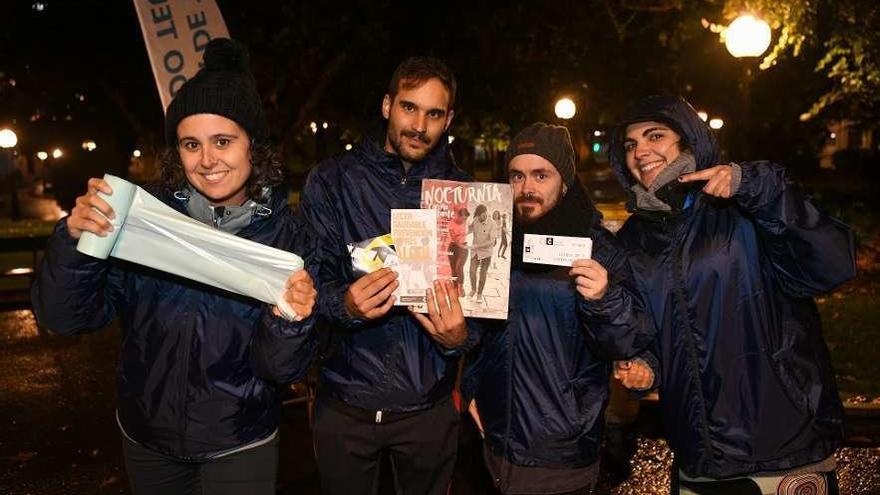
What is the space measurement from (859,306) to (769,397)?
30.8 ft

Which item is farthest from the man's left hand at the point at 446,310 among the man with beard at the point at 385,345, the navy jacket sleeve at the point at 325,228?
the navy jacket sleeve at the point at 325,228

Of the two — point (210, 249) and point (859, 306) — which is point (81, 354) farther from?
point (859, 306)


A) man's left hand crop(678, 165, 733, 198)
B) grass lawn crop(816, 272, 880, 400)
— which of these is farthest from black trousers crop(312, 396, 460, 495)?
grass lawn crop(816, 272, 880, 400)

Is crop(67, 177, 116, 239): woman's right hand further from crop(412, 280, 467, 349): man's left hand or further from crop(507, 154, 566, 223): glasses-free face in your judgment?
crop(507, 154, 566, 223): glasses-free face

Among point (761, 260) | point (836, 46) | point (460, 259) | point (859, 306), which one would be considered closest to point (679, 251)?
point (761, 260)

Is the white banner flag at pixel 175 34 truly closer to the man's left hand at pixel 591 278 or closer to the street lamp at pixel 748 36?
the man's left hand at pixel 591 278

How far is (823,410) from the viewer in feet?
8.71

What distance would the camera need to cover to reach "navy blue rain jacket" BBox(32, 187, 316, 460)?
250cm

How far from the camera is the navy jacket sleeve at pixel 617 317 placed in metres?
2.73

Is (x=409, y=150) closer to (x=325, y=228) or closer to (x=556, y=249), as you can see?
A: (x=325, y=228)

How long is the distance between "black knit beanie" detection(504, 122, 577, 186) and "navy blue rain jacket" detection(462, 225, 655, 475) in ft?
1.02

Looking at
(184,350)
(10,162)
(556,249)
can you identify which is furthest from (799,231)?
(10,162)

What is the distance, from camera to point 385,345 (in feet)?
10.1

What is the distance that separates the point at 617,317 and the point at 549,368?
397 millimetres
